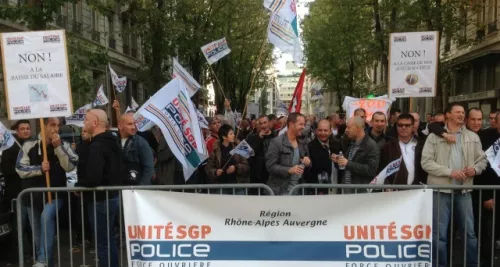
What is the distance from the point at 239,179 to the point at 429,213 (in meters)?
3.38

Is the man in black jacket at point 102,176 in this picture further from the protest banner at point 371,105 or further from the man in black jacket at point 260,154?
the protest banner at point 371,105

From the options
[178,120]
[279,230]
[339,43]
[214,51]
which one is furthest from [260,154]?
[339,43]

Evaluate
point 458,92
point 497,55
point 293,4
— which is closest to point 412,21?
point 497,55

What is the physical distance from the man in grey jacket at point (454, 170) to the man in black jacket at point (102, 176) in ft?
10.7

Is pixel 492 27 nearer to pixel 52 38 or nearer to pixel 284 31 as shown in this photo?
pixel 284 31

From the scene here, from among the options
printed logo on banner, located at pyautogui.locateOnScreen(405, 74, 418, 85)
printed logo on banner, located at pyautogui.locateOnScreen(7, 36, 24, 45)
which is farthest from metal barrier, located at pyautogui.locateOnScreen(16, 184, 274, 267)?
printed logo on banner, located at pyautogui.locateOnScreen(405, 74, 418, 85)

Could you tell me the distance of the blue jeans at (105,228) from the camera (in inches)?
212

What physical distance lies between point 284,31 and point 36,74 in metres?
5.09

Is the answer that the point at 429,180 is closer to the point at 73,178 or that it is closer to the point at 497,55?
the point at 73,178

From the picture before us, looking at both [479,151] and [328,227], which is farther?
[479,151]

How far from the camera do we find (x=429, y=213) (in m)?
4.43

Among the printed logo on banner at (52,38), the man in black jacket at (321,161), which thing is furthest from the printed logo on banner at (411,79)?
the printed logo on banner at (52,38)

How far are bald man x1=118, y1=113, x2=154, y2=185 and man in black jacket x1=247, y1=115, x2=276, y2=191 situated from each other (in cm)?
199

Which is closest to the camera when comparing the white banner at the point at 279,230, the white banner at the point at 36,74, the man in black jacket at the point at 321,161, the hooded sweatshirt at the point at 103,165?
the white banner at the point at 279,230
